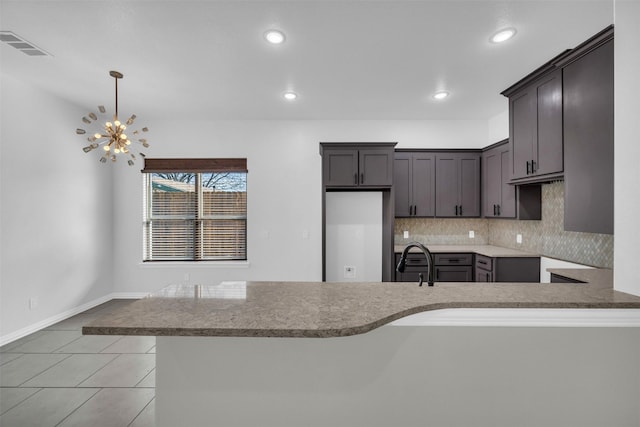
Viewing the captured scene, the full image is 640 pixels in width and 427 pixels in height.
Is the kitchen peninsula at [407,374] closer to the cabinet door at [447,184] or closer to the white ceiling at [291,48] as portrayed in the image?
the white ceiling at [291,48]

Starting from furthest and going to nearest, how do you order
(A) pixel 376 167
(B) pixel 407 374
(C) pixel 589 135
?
(A) pixel 376 167 < (C) pixel 589 135 < (B) pixel 407 374

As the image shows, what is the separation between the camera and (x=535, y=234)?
12.4 ft

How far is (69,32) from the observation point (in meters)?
2.37

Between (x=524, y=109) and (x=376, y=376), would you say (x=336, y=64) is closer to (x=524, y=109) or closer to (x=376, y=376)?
(x=524, y=109)

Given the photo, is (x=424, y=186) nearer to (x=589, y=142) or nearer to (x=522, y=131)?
(x=522, y=131)

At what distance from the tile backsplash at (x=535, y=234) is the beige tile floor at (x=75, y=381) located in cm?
369

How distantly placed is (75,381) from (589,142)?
458 centimetres

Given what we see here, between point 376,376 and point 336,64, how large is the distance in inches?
105

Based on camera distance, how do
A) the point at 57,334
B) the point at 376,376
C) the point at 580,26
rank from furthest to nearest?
the point at 57,334, the point at 580,26, the point at 376,376

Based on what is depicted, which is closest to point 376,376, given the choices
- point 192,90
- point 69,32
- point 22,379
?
point 22,379

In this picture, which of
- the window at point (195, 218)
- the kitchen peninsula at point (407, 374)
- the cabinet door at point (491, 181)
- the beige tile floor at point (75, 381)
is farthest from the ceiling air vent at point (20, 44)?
the cabinet door at point (491, 181)

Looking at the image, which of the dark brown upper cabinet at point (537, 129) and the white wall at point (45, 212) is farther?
the white wall at point (45, 212)

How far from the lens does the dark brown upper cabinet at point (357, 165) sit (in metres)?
4.15

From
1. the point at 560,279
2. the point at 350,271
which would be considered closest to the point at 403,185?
the point at 350,271
